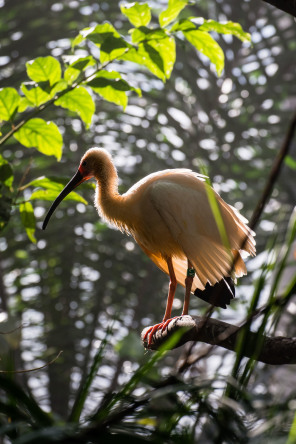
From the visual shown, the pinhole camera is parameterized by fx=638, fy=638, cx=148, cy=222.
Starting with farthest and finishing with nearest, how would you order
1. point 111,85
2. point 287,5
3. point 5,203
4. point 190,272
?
point 190,272 → point 111,85 → point 5,203 → point 287,5

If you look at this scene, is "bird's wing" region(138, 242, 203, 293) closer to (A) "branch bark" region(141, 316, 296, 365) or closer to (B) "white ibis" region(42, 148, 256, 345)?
(B) "white ibis" region(42, 148, 256, 345)

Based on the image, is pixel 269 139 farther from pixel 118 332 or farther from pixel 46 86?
pixel 46 86

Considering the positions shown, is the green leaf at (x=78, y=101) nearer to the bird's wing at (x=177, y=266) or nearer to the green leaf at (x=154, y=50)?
the green leaf at (x=154, y=50)

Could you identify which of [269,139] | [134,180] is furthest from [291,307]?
[134,180]

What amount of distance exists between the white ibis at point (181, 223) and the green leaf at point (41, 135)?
1.68ft

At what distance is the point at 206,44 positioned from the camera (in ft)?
6.85

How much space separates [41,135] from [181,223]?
2.28 feet

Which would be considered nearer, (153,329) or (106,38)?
(106,38)

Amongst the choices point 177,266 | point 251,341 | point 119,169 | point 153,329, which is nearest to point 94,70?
point 153,329

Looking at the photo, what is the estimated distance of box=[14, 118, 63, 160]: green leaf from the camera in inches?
80.8

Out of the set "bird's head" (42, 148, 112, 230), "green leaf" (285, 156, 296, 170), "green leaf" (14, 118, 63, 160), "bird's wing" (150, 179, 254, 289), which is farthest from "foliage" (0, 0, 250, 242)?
"green leaf" (285, 156, 296, 170)

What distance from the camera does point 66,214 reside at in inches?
203

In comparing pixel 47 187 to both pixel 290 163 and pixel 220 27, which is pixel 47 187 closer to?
pixel 220 27

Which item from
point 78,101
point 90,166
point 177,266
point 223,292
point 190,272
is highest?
point 78,101
